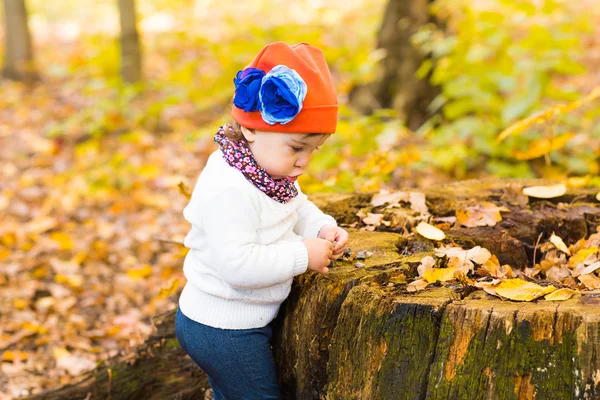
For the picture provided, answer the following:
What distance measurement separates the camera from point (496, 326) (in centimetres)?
181

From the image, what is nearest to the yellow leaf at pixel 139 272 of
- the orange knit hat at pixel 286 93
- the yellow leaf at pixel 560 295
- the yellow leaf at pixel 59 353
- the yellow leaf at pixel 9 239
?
the yellow leaf at pixel 59 353

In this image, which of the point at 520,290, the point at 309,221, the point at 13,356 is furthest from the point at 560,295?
the point at 13,356

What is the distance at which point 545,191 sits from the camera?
287cm

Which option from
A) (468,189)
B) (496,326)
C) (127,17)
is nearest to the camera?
(496,326)

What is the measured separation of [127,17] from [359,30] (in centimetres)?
416

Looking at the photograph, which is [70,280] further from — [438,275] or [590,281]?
[590,281]

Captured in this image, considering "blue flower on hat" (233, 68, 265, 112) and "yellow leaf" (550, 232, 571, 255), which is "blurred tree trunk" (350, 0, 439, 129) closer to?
"yellow leaf" (550, 232, 571, 255)

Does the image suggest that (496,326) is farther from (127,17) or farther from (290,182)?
(127,17)

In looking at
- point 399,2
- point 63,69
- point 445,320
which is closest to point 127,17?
point 63,69

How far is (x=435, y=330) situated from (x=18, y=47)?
9137 millimetres

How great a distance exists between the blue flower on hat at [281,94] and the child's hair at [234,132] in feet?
0.67

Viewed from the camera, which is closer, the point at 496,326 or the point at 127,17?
the point at 496,326

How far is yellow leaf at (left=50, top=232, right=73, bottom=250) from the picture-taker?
5082 millimetres

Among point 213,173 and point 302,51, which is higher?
point 302,51
